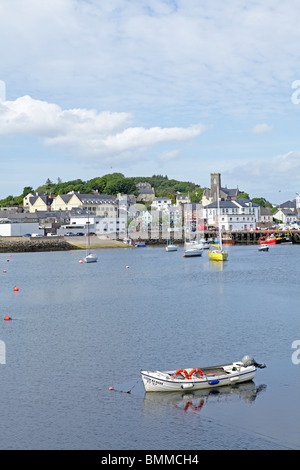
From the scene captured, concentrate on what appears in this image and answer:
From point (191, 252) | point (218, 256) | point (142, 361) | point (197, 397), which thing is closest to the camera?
point (197, 397)

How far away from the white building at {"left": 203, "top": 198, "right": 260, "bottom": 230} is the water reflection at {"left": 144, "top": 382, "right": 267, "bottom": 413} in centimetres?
15211

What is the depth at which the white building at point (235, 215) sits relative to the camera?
178625 mm

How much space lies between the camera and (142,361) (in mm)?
31625

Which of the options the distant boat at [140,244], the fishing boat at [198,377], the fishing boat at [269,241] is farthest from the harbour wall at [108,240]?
the fishing boat at [198,377]

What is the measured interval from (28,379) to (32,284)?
142 ft

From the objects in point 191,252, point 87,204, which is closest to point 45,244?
point 191,252

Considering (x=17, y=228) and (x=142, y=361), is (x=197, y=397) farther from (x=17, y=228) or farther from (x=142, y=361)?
(x=17, y=228)

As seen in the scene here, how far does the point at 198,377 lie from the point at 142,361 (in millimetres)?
5677

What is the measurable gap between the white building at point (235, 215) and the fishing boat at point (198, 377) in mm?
151054

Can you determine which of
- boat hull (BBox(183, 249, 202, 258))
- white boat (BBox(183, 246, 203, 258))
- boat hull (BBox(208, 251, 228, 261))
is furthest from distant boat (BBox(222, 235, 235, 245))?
boat hull (BBox(208, 251, 228, 261))

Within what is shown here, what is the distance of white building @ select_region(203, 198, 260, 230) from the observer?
586ft

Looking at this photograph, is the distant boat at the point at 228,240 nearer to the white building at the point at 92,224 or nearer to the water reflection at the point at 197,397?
the white building at the point at 92,224
